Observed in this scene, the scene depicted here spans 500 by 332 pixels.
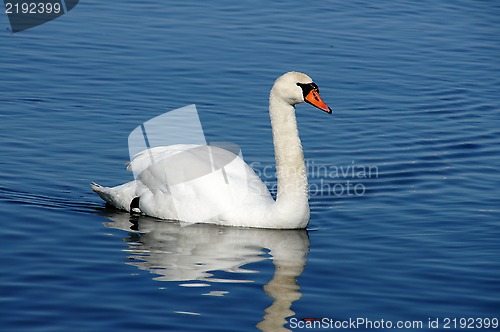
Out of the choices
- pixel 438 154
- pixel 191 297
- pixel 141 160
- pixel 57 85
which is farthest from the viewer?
pixel 57 85

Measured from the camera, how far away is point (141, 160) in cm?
1162

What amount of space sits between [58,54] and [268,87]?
341 cm

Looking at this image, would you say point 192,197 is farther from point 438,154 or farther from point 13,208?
point 438,154

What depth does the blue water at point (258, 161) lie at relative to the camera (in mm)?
8758

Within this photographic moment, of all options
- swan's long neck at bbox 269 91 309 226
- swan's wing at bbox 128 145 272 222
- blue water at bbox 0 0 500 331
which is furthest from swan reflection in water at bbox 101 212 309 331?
swan's long neck at bbox 269 91 309 226

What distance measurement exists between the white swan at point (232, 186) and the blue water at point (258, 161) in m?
0.17

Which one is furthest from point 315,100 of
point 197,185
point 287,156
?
point 197,185

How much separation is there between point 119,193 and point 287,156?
1.71 meters

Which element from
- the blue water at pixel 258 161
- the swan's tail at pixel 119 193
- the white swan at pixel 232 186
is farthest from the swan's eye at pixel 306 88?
the swan's tail at pixel 119 193

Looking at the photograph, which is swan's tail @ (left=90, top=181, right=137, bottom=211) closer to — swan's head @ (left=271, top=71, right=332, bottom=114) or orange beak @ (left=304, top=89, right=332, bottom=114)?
swan's head @ (left=271, top=71, right=332, bottom=114)

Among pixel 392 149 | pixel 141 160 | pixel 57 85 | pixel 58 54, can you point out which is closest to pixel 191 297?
pixel 141 160

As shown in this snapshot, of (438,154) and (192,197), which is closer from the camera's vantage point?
(192,197)

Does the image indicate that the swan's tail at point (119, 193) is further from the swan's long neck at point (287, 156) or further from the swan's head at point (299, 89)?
the swan's head at point (299, 89)

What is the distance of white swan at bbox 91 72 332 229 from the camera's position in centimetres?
1083
